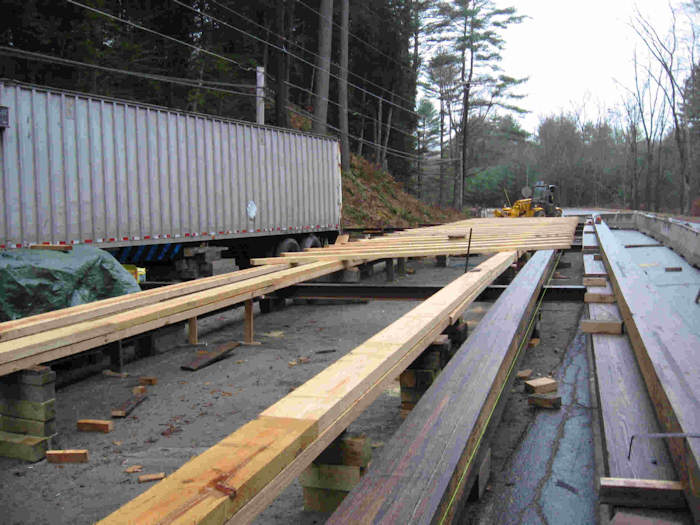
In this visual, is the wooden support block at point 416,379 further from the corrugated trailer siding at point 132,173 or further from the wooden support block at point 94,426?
the corrugated trailer siding at point 132,173

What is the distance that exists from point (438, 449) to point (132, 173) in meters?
9.12

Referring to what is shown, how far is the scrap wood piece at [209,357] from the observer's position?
6.65 metres

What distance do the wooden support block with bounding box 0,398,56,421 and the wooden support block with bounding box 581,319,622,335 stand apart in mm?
3949

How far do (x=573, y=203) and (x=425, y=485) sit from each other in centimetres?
7200

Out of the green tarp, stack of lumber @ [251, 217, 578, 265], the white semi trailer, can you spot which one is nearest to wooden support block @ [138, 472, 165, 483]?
the green tarp

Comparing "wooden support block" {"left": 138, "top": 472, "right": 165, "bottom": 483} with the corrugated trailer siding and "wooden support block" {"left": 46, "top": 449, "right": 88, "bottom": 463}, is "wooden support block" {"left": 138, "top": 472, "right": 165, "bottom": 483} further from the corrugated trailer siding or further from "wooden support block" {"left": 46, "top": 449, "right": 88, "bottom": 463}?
the corrugated trailer siding

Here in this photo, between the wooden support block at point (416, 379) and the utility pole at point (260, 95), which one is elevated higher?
the utility pole at point (260, 95)

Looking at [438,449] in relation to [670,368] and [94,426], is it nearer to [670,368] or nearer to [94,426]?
[670,368]

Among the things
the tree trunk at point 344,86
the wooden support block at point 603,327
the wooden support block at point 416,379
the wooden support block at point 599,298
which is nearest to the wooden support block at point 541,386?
the wooden support block at point 603,327

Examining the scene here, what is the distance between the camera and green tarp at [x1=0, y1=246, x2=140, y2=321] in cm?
659

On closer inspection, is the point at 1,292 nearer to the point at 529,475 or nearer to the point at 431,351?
the point at 431,351

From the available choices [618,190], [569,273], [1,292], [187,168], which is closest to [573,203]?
[618,190]

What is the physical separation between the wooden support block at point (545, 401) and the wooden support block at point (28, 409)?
3.52 metres

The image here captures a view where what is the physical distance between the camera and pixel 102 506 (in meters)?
3.67
